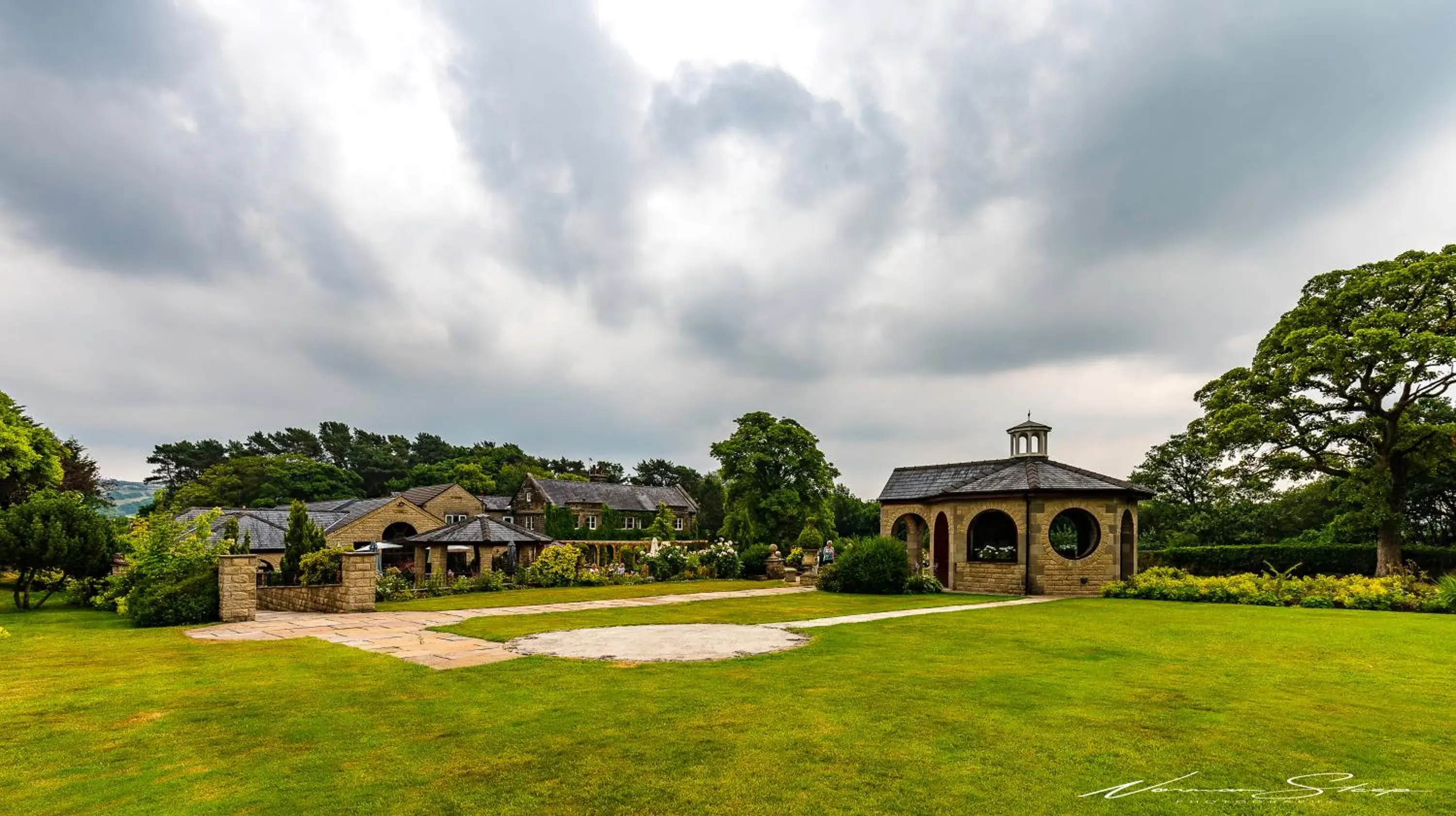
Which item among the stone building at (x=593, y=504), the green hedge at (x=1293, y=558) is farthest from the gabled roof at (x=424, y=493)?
the green hedge at (x=1293, y=558)

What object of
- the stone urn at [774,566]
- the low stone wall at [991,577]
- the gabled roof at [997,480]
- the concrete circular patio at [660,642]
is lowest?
the stone urn at [774,566]

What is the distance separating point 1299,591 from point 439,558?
28.9 meters

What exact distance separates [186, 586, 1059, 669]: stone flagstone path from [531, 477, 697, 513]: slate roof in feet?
134

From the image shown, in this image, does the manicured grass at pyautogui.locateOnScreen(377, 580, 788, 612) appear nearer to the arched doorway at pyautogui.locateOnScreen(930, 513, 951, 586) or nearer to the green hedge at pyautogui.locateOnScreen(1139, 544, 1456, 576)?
the arched doorway at pyautogui.locateOnScreen(930, 513, 951, 586)

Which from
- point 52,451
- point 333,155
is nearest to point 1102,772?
point 333,155

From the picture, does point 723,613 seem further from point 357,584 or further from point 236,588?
point 236,588

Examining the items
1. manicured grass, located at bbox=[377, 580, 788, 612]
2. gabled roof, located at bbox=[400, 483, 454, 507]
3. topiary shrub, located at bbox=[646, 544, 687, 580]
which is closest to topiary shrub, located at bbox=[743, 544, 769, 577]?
manicured grass, located at bbox=[377, 580, 788, 612]

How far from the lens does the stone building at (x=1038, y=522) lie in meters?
21.8

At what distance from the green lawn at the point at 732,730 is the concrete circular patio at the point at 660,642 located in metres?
0.62

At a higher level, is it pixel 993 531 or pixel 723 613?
pixel 993 531

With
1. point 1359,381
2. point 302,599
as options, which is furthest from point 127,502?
point 1359,381

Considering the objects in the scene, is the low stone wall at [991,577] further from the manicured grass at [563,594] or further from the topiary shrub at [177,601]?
the topiary shrub at [177,601]

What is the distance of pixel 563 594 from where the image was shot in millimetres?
22750

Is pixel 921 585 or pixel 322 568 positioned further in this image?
pixel 921 585
